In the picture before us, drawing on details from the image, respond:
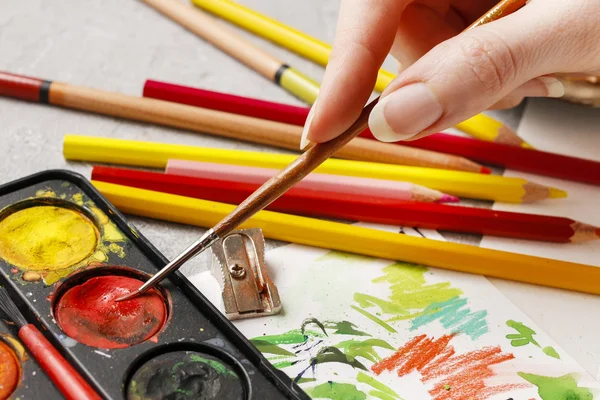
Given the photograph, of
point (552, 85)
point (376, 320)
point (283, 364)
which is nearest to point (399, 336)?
point (376, 320)

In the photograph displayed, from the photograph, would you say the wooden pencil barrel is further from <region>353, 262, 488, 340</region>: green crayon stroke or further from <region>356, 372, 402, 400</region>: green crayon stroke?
<region>356, 372, 402, 400</region>: green crayon stroke

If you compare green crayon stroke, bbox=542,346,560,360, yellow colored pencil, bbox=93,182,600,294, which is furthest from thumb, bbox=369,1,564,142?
green crayon stroke, bbox=542,346,560,360

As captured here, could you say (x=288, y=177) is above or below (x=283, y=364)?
above

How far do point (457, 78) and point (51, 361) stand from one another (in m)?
0.46

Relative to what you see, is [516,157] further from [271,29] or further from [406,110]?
[271,29]

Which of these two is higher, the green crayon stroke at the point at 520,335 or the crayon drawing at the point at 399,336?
the green crayon stroke at the point at 520,335

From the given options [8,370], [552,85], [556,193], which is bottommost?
[8,370]

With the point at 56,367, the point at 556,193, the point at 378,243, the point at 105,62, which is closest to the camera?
the point at 56,367

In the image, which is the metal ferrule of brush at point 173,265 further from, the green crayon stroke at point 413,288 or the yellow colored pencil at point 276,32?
the yellow colored pencil at point 276,32

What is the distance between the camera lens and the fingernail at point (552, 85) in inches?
38.3

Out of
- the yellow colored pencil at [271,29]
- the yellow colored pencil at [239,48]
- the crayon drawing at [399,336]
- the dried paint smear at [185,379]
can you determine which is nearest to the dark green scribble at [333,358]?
the crayon drawing at [399,336]

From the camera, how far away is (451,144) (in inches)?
39.6

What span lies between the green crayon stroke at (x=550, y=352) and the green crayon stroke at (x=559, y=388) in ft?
0.09

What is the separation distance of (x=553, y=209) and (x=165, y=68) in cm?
63
